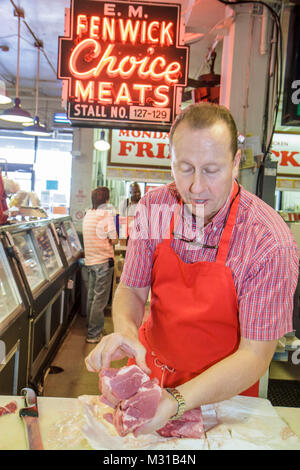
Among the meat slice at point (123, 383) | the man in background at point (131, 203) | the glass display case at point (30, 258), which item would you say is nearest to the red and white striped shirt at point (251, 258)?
the meat slice at point (123, 383)

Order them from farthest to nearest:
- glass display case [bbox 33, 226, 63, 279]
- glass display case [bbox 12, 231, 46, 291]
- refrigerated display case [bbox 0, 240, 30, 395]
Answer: glass display case [bbox 33, 226, 63, 279] → glass display case [bbox 12, 231, 46, 291] → refrigerated display case [bbox 0, 240, 30, 395]

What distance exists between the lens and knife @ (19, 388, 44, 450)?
3.96ft

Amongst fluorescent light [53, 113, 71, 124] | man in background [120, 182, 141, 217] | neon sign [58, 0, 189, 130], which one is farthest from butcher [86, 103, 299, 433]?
fluorescent light [53, 113, 71, 124]

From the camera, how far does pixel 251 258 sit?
4.89 ft

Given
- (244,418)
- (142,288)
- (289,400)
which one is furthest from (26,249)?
(244,418)

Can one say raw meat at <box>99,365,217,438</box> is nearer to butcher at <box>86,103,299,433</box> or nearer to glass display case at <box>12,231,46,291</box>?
butcher at <box>86,103,299,433</box>

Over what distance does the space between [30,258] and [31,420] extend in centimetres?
280

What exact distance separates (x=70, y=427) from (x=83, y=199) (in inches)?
350

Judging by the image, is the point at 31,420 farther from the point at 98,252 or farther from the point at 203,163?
the point at 98,252

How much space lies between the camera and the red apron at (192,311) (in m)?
1.55

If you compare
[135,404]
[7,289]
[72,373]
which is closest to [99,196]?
[72,373]

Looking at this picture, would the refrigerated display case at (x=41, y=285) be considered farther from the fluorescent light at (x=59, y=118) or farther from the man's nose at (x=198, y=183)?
the fluorescent light at (x=59, y=118)

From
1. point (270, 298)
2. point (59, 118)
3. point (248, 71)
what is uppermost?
point (59, 118)

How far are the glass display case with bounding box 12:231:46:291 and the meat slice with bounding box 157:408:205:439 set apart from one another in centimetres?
266
